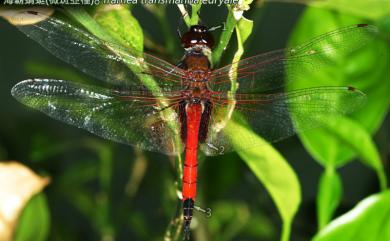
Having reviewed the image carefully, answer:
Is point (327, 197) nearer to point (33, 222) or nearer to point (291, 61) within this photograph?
point (291, 61)

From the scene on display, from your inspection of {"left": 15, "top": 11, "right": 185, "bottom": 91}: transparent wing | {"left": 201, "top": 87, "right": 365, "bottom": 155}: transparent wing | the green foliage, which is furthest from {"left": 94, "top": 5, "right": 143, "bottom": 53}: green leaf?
the green foliage

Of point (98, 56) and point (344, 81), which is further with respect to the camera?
point (344, 81)

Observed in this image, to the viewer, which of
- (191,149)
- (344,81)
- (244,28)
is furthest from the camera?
(344,81)

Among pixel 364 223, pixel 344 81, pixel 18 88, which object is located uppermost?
pixel 344 81

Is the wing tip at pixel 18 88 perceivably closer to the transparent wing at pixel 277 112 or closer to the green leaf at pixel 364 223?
the transparent wing at pixel 277 112

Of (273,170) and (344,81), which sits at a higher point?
(344,81)

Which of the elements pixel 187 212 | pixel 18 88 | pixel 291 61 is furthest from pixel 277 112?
pixel 18 88

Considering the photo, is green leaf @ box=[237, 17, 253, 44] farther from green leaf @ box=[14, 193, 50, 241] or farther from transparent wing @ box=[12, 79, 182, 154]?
green leaf @ box=[14, 193, 50, 241]
